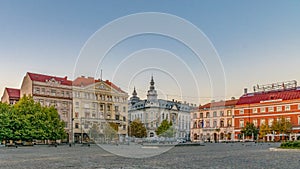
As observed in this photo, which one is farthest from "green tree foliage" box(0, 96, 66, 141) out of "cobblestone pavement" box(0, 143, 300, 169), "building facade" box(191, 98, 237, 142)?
"building facade" box(191, 98, 237, 142)

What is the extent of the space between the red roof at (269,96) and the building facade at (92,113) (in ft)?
119

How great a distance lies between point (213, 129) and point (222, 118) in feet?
14.5

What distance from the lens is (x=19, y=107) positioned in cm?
5650

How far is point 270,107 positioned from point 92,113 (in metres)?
44.3

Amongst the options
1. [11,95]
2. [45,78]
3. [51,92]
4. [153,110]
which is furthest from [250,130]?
[11,95]

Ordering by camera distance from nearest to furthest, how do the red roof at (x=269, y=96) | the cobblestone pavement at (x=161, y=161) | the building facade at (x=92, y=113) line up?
the cobblestone pavement at (x=161, y=161) < the building facade at (x=92, y=113) < the red roof at (x=269, y=96)

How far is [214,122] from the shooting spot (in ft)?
343

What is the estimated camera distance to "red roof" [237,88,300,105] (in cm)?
8419

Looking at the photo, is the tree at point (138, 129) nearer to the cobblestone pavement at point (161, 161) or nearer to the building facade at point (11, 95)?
the cobblestone pavement at point (161, 161)

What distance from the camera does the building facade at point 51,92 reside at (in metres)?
77.5

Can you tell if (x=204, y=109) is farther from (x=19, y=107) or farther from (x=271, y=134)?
(x=19, y=107)

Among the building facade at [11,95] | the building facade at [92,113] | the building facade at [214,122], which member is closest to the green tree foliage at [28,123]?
the building facade at [92,113]

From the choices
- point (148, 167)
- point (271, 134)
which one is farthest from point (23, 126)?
point (271, 134)

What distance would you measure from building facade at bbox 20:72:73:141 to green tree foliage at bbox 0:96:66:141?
1809 cm
